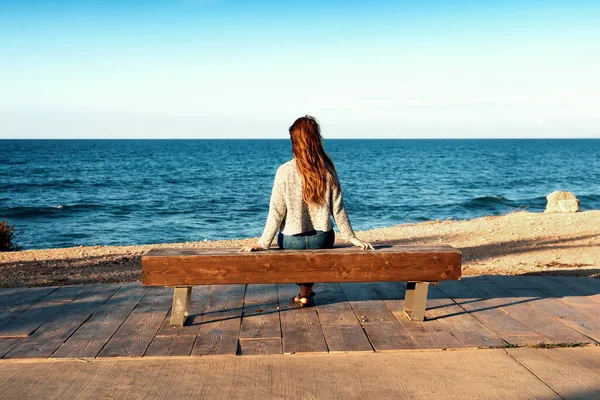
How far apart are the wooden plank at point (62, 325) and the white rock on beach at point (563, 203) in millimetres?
16597

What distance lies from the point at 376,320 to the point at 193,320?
1629mm

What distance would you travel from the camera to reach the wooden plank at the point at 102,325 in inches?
178

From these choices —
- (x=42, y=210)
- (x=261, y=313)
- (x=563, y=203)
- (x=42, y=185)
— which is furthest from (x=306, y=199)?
(x=42, y=185)

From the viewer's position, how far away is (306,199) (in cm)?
521

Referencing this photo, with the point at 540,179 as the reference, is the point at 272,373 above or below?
above

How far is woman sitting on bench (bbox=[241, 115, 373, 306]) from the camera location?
5121mm

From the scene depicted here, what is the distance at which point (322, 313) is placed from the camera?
18.1 feet

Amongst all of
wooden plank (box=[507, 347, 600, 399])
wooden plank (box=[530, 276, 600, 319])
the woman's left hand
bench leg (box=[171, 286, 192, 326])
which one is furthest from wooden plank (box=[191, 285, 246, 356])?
wooden plank (box=[530, 276, 600, 319])

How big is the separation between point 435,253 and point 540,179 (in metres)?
40.6

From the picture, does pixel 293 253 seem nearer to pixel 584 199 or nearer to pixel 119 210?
pixel 119 210

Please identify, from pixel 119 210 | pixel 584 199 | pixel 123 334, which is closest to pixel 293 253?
pixel 123 334

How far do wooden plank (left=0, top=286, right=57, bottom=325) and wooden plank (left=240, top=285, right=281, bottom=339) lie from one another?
82.3 inches

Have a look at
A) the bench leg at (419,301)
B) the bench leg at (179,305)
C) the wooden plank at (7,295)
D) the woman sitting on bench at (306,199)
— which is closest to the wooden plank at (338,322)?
the bench leg at (419,301)

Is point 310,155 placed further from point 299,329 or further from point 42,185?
point 42,185
